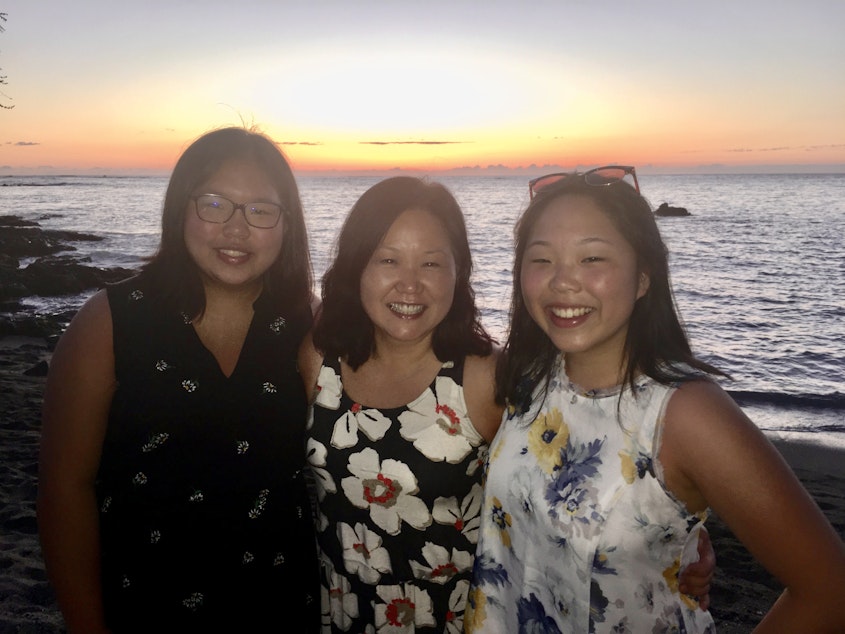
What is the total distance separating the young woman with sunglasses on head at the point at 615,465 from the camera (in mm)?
2076

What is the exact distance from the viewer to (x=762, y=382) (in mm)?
11891

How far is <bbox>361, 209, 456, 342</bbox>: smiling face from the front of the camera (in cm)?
311

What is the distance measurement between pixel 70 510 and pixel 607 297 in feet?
8.61

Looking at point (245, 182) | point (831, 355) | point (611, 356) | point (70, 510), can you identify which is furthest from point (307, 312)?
point (831, 355)

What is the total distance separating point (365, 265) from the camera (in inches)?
127

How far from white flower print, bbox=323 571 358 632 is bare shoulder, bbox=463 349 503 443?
110 cm

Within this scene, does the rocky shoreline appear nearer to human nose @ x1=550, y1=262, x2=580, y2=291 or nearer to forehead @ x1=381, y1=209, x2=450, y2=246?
forehead @ x1=381, y1=209, x2=450, y2=246

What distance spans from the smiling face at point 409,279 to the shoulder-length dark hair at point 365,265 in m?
0.07

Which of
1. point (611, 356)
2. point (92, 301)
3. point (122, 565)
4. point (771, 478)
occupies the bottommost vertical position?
point (122, 565)

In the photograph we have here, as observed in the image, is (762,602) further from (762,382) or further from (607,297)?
(762,382)

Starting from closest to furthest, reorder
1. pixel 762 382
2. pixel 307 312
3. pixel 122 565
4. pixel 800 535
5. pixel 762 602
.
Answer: pixel 800 535
pixel 122 565
pixel 307 312
pixel 762 602
pixel 762 382

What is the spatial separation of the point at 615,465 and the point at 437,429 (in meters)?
0.98

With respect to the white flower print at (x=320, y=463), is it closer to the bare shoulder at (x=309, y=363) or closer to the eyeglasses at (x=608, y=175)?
the bare shoulder at (x=309, y=363)

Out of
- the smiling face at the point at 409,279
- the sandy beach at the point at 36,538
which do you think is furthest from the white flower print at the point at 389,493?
the sandy beach at the point at 36,538
